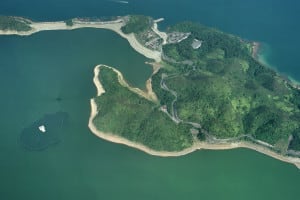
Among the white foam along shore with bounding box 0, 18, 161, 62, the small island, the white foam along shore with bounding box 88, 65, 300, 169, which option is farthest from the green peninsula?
the white foam along shore with bounding box 0, 18, 161, 62

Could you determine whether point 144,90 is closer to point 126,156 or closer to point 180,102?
point 180,102

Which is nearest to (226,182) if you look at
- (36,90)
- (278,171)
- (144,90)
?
(278,171)

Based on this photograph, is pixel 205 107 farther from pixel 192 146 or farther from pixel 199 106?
pixel 192 146

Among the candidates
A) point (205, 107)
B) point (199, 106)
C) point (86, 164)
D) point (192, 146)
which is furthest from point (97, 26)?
point (86, 164)

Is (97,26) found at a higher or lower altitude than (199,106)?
higher

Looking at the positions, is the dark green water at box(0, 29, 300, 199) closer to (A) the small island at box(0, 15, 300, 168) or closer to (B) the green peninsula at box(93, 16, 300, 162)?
(A) the small island at box(0, 15, 300, 168)
